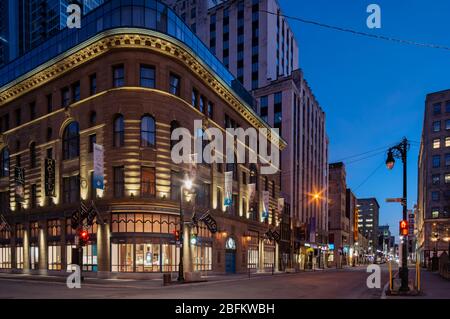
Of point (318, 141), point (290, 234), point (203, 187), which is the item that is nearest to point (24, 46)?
point (318, 141)

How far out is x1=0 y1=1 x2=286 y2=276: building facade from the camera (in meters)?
36.7

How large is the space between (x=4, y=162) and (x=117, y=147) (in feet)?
73.6

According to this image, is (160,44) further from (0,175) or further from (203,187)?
(0,175)

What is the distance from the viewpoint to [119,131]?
37.8 metres

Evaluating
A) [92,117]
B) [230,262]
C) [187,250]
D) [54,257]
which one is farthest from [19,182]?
[230,262]

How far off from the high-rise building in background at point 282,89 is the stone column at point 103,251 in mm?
39845

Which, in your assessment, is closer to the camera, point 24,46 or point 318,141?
point 318,141

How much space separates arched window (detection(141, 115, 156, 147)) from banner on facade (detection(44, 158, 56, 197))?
1078cm

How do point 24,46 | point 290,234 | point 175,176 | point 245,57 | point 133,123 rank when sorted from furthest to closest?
point 24,46
point 245,57
point 290,234
point 175,176
point 133,123

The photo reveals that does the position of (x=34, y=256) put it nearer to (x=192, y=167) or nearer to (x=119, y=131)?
(x=119, y=131)

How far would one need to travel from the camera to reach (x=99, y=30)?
129 feet

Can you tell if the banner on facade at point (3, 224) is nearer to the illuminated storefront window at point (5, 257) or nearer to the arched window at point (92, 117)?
the illuminated storefront window at point (5, 257)
